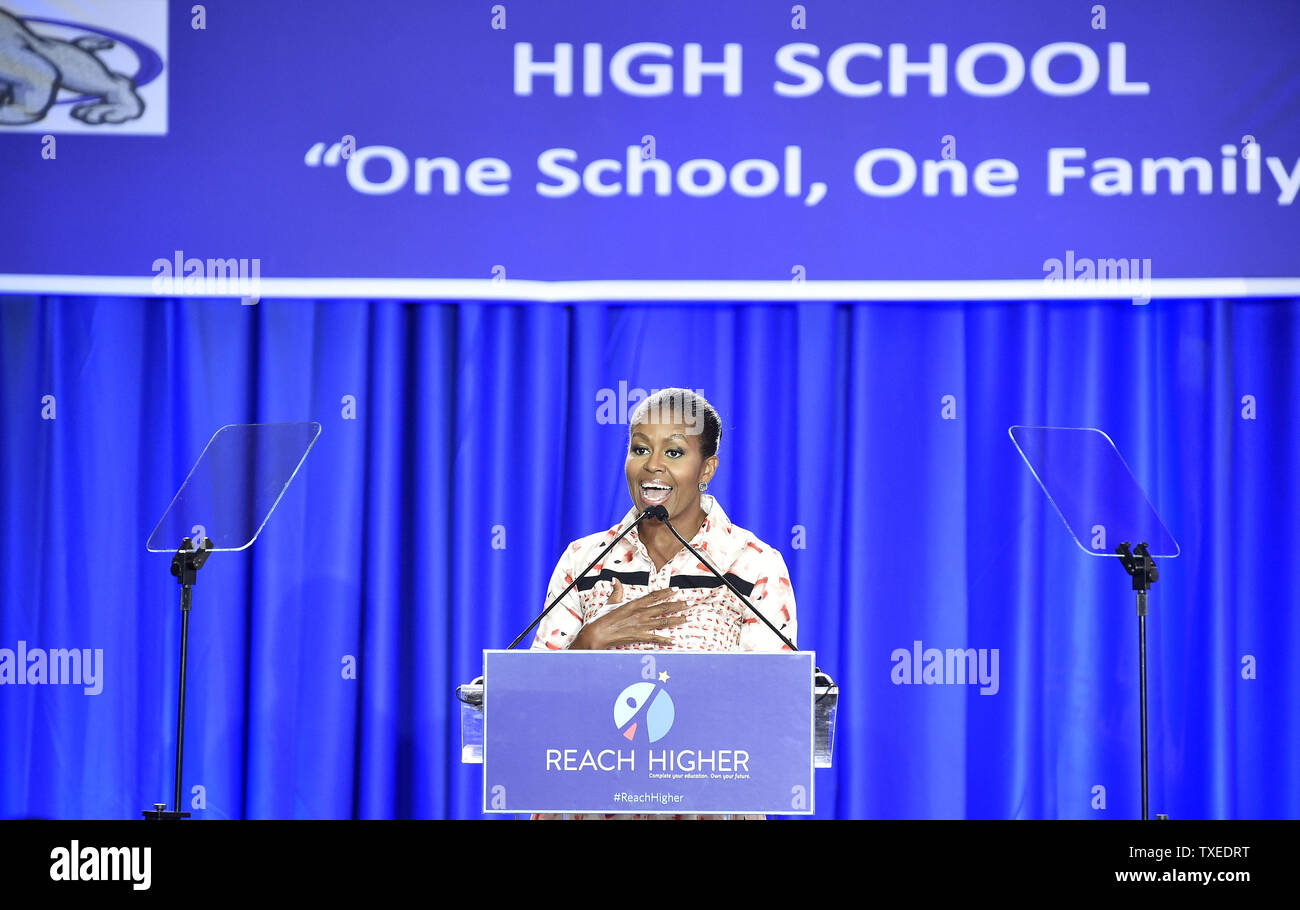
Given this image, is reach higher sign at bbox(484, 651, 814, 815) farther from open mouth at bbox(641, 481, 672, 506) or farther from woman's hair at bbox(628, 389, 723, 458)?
woman's hair at bbox(628, 389, 723, 458)

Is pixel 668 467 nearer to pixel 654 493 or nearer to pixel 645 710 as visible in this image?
pixel 654 493

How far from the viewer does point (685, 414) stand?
350 cm

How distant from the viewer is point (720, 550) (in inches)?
131

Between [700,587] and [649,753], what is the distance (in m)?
0.98

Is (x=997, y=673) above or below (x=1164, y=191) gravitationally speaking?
below

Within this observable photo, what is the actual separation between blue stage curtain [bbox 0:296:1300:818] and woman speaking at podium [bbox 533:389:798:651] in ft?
0.70

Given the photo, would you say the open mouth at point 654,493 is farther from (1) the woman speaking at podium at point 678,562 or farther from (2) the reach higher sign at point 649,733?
(2) the reach higher sign at point 649,733

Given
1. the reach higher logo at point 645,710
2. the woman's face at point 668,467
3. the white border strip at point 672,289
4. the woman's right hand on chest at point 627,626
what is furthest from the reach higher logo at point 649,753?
the white border strip at point 672,289

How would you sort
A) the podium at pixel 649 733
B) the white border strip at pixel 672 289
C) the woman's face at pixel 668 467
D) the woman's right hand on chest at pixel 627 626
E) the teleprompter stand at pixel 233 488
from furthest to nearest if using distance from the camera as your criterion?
the white border strip at pixel 672 289 → the woman's face at pixel 668 467 → the teleprompter stand at pixel 233 488 → the woman's right hand on chest at pixel 627 626 → the podium at pixel 649 733

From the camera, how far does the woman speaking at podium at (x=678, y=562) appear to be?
123 inches

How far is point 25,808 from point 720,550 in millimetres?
2235
